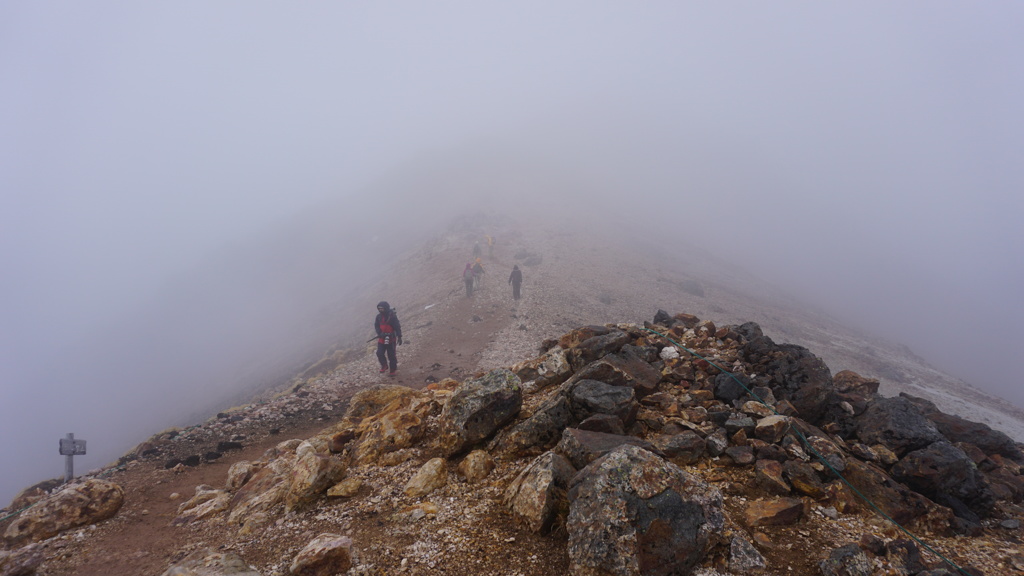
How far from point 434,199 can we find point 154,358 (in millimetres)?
47732

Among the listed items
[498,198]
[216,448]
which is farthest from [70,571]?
[498,198]

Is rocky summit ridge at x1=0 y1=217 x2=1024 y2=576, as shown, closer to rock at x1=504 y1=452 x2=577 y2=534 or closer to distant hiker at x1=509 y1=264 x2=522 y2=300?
rock at x1=504 y1=452 x2=577 y2=534

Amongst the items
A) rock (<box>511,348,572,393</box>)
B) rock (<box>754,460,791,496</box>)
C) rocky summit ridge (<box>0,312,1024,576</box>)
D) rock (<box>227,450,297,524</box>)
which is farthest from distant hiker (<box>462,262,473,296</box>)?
rock (<box>754,460,791,496</box>)

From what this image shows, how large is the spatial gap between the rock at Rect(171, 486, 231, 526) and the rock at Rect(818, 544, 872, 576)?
25.7ft

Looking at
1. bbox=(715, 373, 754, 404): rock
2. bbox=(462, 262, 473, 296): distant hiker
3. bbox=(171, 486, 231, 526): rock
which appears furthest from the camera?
bbox=(462, 262, 473, 296): distant hiker

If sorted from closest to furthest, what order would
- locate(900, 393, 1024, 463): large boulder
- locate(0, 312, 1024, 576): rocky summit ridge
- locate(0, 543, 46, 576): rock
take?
1. locate(0, 312, 1024, 576): rocky summit ridge
2. locate(0, 543, 46, 576): rock
3. locate(900, 393, 1024, 463): large boulder

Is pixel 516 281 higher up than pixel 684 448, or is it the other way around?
pixel 684 448

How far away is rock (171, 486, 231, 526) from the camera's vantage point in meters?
6.05

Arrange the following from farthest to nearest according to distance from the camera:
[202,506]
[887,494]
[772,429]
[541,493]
A: [202,506] → [772,429] → [887,494] → [541,493]

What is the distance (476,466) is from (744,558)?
11.1 feet

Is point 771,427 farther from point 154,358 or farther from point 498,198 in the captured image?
point 154,358

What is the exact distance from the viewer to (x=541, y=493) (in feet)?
15.4

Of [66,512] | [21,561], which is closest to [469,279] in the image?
[66,512]

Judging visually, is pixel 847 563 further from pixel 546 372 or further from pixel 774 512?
pixel 546 372
